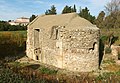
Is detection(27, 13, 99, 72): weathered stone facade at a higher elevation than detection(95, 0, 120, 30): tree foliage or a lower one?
lower

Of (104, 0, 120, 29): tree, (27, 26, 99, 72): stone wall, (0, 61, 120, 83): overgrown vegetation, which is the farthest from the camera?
(104, 0, 120, 29): tree

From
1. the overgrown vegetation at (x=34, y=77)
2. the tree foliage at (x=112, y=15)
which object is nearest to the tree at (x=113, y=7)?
the tree foliage at (x=112, y=15)

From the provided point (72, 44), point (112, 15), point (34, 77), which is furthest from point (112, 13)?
point (34, 77)

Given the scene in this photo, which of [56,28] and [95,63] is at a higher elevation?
[56,28]

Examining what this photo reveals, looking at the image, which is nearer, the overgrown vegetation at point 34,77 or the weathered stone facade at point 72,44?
the overgrown vegetation at point 34,77

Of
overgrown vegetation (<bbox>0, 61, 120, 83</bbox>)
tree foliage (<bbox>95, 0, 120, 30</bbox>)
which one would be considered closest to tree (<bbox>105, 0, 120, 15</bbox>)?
tree foliage (<bbox>95, 0, 120, 30</bbox>)

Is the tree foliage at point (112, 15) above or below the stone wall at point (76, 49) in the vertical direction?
above

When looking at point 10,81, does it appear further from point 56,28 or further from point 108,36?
point 108,36

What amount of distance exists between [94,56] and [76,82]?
987cm

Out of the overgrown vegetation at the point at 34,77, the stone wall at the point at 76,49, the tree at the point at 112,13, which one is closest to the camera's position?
the overgrown vegetation at the point at 34,77

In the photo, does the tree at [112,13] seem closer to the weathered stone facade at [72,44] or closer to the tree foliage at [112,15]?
the tree foliage at [112,15]

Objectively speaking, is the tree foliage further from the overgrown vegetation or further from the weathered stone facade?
the overgrown vegetation

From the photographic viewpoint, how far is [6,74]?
410 inches

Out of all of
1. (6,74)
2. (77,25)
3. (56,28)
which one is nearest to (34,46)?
(56,28)
